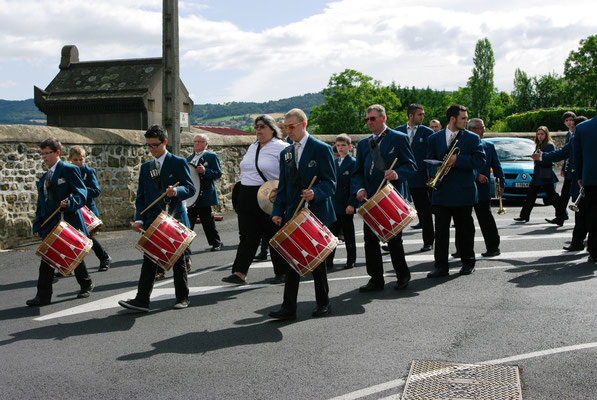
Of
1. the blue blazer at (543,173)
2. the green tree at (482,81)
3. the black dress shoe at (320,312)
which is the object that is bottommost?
the black dress shoe at (320,312)

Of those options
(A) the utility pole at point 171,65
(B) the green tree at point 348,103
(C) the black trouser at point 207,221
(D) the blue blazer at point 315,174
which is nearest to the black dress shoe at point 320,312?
(D) the blue blazer at point 315,174

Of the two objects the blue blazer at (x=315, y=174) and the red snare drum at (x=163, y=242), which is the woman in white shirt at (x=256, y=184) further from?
the blue blazer at (x=315, y=174)

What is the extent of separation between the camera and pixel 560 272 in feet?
25.9

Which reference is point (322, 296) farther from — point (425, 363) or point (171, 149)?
point (171, 149)

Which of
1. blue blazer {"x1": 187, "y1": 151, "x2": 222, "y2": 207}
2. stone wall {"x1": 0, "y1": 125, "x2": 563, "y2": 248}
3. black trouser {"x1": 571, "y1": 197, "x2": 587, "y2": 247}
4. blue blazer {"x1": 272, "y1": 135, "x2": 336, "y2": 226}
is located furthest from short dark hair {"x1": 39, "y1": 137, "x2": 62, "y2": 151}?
black trouser {"x1": 571, "y1": 197, "x2": 587, "y2": 247}

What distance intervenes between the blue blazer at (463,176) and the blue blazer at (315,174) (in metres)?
2.06

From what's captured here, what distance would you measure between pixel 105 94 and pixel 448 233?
2025cm

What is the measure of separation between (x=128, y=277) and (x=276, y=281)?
2.01 metres

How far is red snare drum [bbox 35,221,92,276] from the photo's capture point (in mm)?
6863

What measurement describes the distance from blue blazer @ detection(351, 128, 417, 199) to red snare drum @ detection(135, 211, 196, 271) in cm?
201

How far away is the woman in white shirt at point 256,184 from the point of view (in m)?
7.49

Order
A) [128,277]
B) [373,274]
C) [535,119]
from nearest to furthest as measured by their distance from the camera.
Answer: [373,274] → [128,277] → [535,119]

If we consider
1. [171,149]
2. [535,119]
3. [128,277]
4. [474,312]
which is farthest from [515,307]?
[535,119]

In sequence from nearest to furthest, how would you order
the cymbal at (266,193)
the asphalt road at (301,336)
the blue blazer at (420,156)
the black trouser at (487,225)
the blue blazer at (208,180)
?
the asphalt road at (301,336)
the cymbal at (266,193)
the black trouser at (487,225)
the blue blazer at (420,156)
the blue blazer at (208,180)
